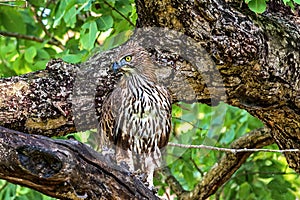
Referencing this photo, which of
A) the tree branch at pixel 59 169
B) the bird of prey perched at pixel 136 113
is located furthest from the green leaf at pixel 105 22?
the tree branch at pixel 59 169

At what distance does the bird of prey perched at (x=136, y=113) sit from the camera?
359 cm

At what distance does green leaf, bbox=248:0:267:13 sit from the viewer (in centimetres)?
315

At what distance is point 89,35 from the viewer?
12.4 feet

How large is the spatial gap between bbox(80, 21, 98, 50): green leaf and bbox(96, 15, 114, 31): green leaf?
0.27 feet

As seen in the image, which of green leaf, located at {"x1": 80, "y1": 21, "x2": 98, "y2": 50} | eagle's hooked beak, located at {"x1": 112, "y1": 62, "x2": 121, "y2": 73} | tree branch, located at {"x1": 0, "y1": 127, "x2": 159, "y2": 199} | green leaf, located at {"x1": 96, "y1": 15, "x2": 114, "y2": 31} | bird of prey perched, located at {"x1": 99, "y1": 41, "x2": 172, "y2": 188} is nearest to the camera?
tree branch, located at {"x1": 0, "y1": 127, "x2": 159, "y2": 199}

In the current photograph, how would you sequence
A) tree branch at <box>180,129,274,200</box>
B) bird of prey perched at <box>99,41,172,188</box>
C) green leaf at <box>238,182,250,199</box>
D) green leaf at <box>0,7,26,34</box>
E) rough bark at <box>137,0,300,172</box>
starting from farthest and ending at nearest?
green leaf at <box>238,182,250,199</box>
green leaf at <box>0,7,26,34</box>
tree branch at <box>180,129,274,200</box>
bird of prey perched at <box>99,41,172,188</box>
rough bark at <box>137,0,300,172</box>

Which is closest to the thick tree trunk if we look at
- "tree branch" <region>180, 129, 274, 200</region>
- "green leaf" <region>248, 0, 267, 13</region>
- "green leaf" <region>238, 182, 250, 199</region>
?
"green leaf" <region>248, 0, 267, 13</region>

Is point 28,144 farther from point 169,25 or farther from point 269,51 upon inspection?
point 269,51

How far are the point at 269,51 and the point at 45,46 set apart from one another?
200 cm

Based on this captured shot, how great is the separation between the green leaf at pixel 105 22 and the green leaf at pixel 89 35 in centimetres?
8

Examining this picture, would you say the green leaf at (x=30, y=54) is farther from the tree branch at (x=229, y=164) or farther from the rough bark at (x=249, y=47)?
the tree branch at (x=229, y=164)

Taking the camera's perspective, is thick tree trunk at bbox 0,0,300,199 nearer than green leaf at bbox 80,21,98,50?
Yes

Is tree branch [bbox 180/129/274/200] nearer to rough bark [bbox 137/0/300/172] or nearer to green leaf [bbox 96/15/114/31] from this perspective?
rough bark [bbox 137/0/300/172]

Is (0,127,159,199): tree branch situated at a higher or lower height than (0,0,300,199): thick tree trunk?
lower
